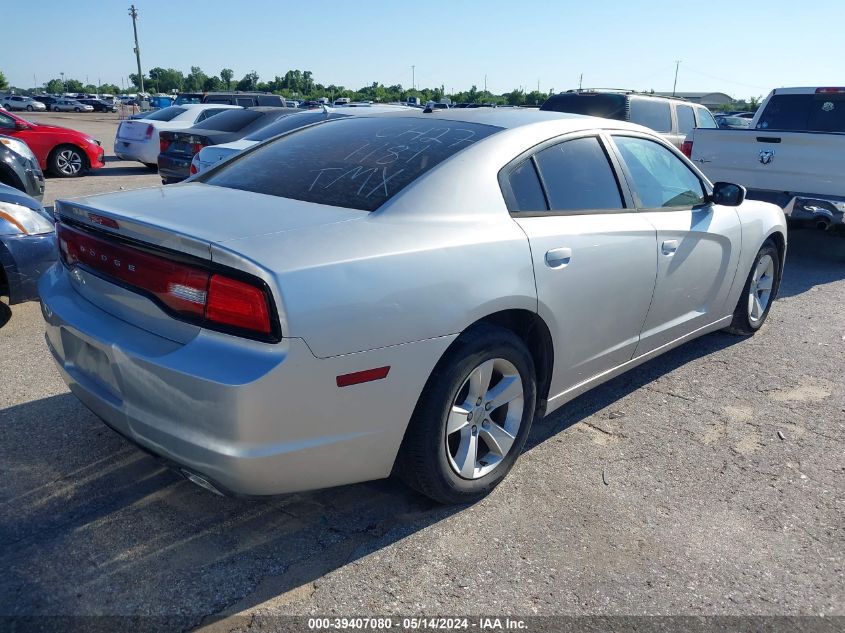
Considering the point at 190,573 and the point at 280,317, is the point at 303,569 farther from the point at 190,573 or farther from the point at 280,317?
the point at 280,317

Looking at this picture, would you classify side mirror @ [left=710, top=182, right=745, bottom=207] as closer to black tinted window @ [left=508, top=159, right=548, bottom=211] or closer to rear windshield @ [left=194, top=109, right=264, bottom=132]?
black tinted window @ [left=508, top=159, right=548, bottom=211]

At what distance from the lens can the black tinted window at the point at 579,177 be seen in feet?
11.0

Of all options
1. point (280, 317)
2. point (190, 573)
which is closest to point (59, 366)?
point (190, 573)

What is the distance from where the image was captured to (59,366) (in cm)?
302

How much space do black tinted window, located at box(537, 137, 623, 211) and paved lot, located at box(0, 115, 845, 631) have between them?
3.94 ft

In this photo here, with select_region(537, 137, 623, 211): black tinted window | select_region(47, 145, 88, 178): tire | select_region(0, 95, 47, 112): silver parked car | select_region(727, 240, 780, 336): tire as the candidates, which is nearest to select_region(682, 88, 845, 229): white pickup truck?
select_region(727, 240, 780, 336): tire

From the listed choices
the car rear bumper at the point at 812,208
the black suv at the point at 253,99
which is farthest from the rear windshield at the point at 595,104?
the black suv at the point at 253,99

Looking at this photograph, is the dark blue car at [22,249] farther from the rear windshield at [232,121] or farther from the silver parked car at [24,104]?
the silver parked car at [24,104]

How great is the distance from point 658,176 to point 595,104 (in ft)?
24.4

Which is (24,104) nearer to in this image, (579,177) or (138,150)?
(138,150)

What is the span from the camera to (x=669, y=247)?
3.88 metres

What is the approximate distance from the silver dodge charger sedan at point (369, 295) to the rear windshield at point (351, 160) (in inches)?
0.6

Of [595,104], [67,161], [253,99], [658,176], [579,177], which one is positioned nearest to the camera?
[579,177]

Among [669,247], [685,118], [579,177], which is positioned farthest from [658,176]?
[685,118]
